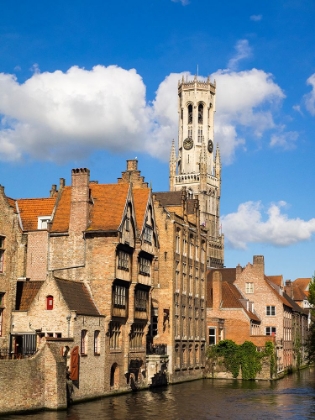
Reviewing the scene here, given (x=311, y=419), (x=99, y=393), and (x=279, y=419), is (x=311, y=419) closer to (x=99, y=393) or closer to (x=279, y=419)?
(x=279, y=419)

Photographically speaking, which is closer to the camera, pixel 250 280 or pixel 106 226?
pixel 106 226

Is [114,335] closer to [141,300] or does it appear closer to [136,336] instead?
[136,336]

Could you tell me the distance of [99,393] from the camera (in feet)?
168

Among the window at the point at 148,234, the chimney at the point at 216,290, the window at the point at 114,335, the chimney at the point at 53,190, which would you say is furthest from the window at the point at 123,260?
the chimney at the point at 216,290

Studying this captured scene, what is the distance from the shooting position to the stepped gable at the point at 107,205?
5441 cm

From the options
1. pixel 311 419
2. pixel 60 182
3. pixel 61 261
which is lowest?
pixel 311 419

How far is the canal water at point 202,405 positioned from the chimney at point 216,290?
16317 millimetres

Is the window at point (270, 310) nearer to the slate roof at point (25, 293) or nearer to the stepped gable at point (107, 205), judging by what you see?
the stepped gable at point (107, 205)

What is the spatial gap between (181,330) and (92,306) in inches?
887

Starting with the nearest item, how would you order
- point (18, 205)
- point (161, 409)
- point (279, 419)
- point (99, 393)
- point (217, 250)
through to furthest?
point (279, 419)
point (161, 409)
point (99, 393)
point (18, 205)
point (217, 250)

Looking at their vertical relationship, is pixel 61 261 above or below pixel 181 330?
above

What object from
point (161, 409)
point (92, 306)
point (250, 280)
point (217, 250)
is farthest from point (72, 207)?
point (217, 250)

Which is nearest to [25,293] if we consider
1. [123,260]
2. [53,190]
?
[123,260]

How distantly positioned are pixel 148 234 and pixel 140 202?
2946mm
